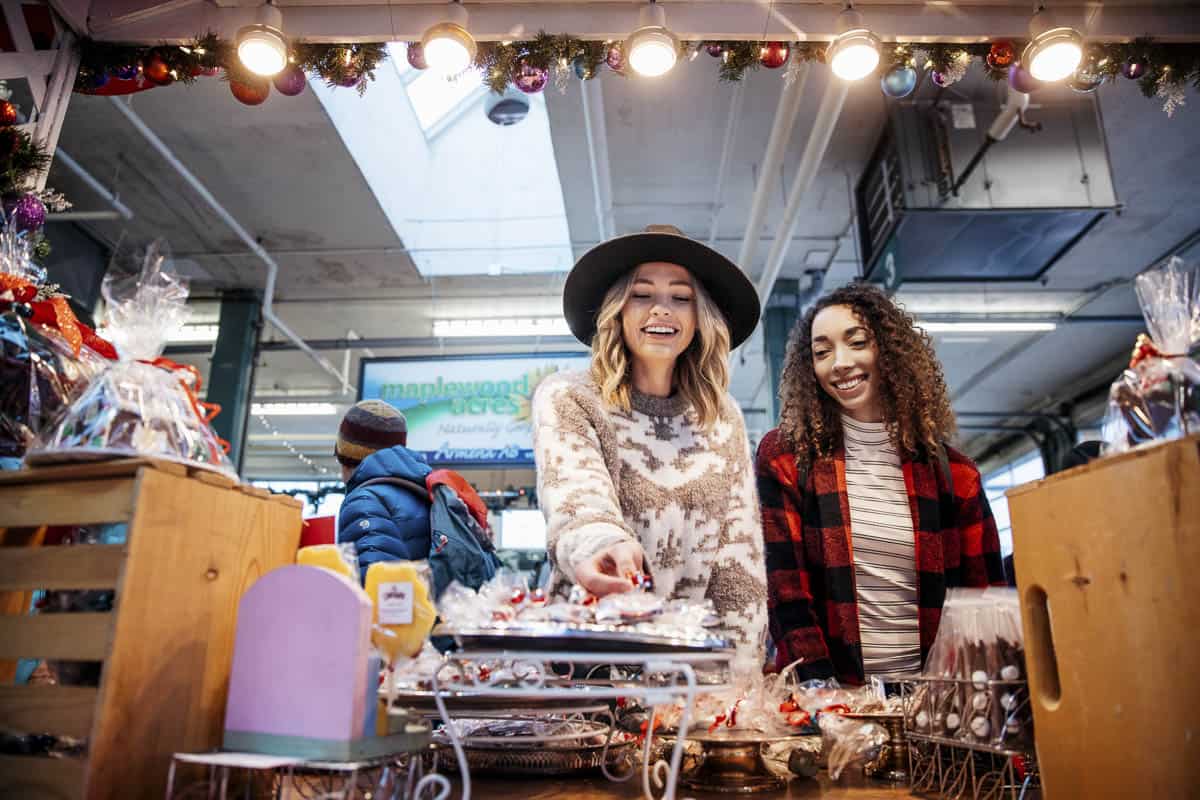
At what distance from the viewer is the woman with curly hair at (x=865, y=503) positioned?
193cm

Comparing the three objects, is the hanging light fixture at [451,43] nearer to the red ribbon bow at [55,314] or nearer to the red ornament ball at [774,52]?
the red ornament ball at [774,52]

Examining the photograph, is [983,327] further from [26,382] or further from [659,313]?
[26,382]

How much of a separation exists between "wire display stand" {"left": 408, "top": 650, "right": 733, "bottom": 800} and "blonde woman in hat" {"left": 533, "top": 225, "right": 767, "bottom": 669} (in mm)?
330

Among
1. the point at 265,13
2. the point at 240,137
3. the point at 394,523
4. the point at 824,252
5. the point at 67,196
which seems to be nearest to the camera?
the point at 394,523

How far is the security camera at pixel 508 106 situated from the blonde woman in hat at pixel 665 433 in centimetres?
416

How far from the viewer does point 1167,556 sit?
788mm

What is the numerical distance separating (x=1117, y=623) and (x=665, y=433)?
0.98 meters

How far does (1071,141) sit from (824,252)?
2.77 metres

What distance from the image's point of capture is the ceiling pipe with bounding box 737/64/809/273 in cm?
452

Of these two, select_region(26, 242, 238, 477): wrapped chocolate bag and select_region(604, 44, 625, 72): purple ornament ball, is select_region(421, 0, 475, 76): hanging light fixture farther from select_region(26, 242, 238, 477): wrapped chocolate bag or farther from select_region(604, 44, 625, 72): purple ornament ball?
select_region(26, 242, 238, 477): wrapped chocolate bag

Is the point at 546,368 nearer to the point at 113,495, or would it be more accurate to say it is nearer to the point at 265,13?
the point at 265,13

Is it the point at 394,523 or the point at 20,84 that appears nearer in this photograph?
the point at 394,523

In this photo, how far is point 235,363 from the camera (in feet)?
25.3

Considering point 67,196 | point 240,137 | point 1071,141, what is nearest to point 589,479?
point 1071,141
